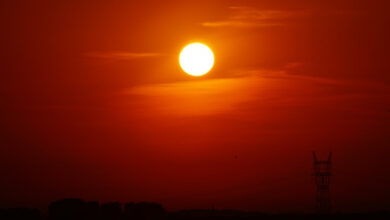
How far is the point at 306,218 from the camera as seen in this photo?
113 meters

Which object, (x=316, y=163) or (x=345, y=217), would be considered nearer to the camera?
(x=345, y=217)

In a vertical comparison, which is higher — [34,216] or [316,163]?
[316,163]

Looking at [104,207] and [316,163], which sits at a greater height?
[316,163]

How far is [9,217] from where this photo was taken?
114000 mm

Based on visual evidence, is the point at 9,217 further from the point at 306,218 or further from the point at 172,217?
the point at 306,218

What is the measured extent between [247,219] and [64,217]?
25183mm

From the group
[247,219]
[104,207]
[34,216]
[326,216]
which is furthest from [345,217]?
[34,216]

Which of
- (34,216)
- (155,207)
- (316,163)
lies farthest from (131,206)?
(316,163)

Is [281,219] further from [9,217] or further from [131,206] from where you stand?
[9,217]

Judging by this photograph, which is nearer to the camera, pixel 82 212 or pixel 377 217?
pixel 377 217

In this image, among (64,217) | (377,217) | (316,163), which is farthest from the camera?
(316,163)

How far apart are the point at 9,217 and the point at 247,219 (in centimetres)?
3215

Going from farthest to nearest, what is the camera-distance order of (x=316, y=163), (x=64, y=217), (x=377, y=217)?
(x=316, y=163) < (x=64, y=217) < (x=377, y=217)

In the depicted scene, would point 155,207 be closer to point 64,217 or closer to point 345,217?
point 64,217
